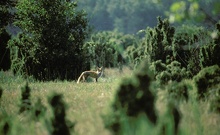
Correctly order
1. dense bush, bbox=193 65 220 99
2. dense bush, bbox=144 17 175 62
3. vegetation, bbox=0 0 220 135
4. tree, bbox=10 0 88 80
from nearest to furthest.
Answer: vegetation, bbox=0 0 220 135
dense bush, bbox=193 65 220 99
dense bush, bbox=144 17 175 62
tree, bbox=10 0 88 80

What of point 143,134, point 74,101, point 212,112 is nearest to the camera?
point 143,134

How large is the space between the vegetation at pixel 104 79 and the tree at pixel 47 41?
0.16ft

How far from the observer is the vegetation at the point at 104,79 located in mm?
4898

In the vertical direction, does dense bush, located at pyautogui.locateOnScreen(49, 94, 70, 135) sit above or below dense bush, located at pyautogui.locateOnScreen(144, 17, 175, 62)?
below

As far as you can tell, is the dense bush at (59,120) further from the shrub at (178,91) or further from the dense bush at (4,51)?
the dense bush at (4,51)

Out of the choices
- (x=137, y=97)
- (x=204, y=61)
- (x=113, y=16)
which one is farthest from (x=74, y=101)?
(x=113, y=16)

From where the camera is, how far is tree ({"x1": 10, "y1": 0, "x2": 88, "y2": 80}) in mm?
18609

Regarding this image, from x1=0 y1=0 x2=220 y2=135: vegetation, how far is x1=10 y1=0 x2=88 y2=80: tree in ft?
0.16

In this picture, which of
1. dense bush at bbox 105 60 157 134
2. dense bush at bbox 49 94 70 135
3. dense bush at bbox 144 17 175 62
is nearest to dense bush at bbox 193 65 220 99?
dense bush at bbox 105 60 157 134

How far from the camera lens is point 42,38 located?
1877cm

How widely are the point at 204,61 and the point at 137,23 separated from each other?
4007 inches

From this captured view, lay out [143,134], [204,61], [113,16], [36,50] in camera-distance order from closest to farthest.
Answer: [143,134] → [204,61] → [36,50] → [113,16]

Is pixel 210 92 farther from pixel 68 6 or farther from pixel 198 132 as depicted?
pixel 68 6

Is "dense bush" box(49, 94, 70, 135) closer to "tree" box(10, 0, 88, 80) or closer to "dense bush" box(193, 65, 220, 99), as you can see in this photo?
"dense bush" box(193, 65, 220, 99)
